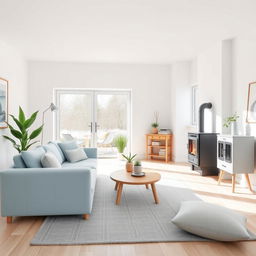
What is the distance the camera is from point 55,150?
3.95m

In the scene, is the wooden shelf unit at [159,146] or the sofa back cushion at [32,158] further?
the wooden shelf unit at [159,146]

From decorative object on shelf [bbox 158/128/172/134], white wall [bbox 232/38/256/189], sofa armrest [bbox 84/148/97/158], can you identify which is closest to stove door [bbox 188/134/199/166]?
white wall [bbox 232/38/256/189]

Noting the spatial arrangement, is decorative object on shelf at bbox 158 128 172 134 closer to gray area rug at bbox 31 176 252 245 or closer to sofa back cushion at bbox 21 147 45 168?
gray area rug at bbox 31 176 252 245

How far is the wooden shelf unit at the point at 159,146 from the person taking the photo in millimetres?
6552

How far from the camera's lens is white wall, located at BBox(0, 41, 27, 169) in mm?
4820

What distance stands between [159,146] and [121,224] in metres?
4.19

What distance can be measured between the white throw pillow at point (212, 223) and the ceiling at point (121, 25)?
8.30ft

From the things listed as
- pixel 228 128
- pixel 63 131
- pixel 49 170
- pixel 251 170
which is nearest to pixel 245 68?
pixel 228 128

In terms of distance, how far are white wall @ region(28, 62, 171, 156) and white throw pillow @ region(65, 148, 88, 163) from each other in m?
2.46

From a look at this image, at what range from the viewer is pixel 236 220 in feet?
7.52

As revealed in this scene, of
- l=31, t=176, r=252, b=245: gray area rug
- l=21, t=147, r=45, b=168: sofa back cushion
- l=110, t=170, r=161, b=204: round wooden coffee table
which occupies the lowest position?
l=31, t=176, r=252, b=245: gray area rug

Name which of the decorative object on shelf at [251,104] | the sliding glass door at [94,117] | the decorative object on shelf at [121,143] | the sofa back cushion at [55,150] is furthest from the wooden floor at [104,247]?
the sliding glass door at [94,117]

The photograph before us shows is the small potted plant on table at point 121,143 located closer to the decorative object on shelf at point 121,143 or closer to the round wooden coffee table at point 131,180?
the decorative object on shelf at point 121,143

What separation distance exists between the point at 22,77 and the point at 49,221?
4.37 meters
